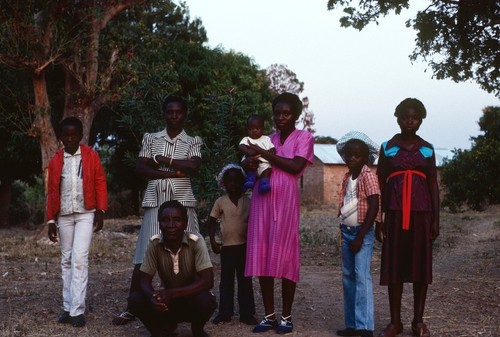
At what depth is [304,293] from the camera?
25.8 feet

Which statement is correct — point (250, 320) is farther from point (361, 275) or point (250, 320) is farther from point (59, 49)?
point (59, 49)

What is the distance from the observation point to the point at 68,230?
5836 mm

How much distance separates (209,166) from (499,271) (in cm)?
485

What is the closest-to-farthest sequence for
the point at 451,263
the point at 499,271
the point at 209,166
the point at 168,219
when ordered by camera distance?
the point at 168,219, the point at 209,166, the point at 499,271, the point at 451,263

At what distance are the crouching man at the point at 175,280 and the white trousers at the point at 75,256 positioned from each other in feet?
2.89

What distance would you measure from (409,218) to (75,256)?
2889 millimetres

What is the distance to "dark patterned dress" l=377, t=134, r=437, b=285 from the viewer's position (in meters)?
5.23

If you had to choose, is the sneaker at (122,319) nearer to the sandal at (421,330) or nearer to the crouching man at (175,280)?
the crouching man at (175,280)

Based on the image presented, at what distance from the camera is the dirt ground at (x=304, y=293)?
225 inches

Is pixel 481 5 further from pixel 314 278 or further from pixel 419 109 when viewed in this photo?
pixel 419 109

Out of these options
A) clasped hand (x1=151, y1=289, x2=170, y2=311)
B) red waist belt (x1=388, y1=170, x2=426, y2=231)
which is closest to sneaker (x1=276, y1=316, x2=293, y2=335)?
clasped hand (x1=151, y1=289, x2=170, y2=311)

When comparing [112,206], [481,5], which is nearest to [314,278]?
[481,5]

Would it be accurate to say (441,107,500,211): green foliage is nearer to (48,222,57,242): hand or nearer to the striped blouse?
the striped blouse

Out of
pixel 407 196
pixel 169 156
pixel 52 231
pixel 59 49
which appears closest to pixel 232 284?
pixel 169 156
